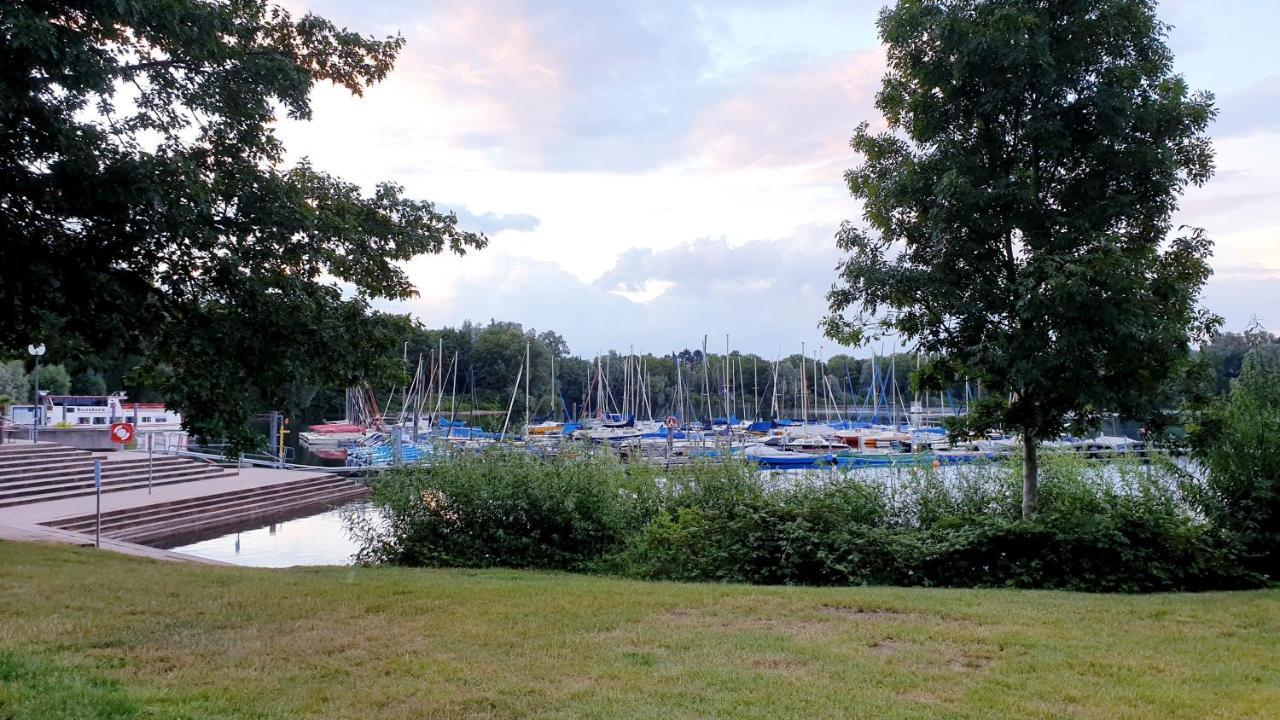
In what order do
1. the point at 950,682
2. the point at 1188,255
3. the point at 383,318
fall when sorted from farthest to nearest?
the point at 1188,255 → the point at 383,318 → the point at 950,682

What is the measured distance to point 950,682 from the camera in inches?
231

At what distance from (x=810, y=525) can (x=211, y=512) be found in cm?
1988

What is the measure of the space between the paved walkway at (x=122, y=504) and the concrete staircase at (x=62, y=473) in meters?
0.53

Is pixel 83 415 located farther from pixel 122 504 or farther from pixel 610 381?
pixel 610 381

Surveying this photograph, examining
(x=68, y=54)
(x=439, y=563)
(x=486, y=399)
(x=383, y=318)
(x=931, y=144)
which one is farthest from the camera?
(x=486, y=399)

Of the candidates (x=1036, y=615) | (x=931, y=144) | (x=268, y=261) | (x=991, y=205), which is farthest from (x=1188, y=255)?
(x=268, y=261)

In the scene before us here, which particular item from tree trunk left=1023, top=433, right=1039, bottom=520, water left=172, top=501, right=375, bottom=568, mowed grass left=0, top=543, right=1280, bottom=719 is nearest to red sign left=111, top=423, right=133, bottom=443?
water left=172, top=501, right=375, bottom=568

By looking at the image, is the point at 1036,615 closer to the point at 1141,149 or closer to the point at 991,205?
the point at 991,205

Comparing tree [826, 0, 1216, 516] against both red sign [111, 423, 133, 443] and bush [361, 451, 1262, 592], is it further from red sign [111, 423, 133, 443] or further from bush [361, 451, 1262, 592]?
red sign [111, 423, 133, 443]

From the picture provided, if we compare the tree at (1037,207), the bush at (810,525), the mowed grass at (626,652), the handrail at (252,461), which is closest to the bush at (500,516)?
the bush at (810,525)

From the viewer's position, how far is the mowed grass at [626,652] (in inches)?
215

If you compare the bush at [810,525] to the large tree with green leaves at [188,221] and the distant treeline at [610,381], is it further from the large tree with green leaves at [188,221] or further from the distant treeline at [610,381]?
the distant treeline at [610,381]

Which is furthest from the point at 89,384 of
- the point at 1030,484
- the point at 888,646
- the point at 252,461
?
the point at 888,646

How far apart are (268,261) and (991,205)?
8.34m
